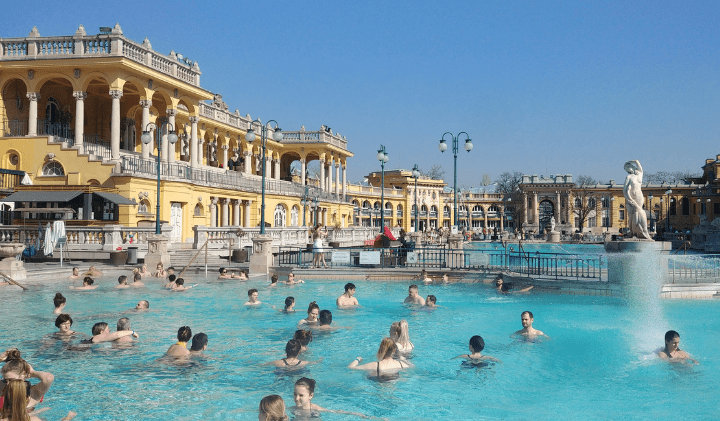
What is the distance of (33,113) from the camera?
99.8ft

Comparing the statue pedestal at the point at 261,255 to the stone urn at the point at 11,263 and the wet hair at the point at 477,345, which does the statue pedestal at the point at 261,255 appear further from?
the wet hair at the point at 477,345

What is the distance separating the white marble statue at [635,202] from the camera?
14844 mm

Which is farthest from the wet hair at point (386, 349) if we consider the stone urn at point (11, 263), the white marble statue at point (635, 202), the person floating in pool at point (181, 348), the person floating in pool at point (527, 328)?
the stone urn at point (11, 263)

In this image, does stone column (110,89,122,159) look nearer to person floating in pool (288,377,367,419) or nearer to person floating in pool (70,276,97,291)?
person floating in pool (70,276,97,291)

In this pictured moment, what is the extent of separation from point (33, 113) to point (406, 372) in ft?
97.0

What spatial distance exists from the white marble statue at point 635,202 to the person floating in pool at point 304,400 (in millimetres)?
11293

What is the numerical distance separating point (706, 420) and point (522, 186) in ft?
324

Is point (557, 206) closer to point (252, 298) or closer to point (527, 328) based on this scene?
point (252, 298)

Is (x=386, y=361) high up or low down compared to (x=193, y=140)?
down

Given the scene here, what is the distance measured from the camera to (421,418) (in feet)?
24.1

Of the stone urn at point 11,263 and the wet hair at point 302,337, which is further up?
the stone urn at point 11,263

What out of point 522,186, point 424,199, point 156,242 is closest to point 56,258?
point 156,242

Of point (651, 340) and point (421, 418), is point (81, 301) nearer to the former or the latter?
point (421, 418)

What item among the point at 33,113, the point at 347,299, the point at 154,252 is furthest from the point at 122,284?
the point at 33,113
